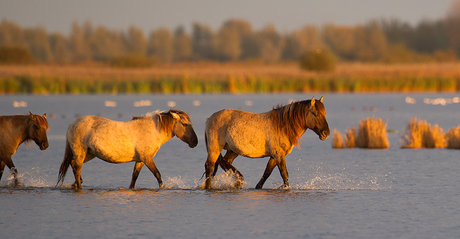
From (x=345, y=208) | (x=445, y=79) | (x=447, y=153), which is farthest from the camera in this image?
(x=445, y=79)

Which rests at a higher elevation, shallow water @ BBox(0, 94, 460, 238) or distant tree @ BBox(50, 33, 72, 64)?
distant tree @ BBox(50, 33, 72, 64)

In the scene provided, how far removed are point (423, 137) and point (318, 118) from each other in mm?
8129

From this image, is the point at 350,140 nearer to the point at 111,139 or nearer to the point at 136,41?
the point at 111,139

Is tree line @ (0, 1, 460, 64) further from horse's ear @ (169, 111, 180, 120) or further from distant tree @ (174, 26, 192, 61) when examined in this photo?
horse's ear @ (169, 111, 180, 120)

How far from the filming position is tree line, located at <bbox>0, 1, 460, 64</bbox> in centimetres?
11744

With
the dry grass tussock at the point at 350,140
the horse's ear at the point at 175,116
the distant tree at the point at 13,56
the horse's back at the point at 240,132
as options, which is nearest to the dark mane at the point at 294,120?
the horse's back at the point at 240,132

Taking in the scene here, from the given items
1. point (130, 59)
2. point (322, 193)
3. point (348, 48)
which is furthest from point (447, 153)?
point (348, 48)

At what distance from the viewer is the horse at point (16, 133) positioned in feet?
37.7

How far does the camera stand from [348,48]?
12194 centimetres

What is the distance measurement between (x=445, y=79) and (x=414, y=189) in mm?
46060

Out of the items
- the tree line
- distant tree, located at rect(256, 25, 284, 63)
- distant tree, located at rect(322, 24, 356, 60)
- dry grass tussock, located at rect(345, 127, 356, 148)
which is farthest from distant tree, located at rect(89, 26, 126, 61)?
dry grass tussock, located at rect(345, 127, 356, 148)

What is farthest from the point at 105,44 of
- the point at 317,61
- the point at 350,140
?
the point at 350,140

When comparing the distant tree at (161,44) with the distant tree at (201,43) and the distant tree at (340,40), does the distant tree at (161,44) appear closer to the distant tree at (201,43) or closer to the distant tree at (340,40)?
the distant tree at (201,43)

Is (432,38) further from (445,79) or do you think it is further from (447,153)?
(447,153)
